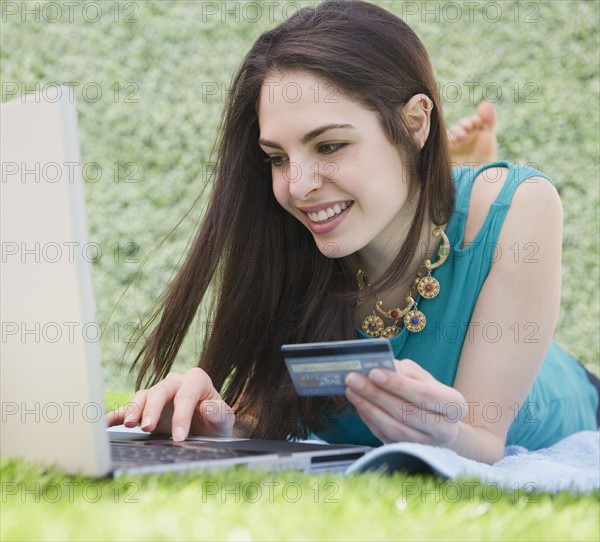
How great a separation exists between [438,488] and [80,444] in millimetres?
480

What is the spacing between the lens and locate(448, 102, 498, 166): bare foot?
143 inches

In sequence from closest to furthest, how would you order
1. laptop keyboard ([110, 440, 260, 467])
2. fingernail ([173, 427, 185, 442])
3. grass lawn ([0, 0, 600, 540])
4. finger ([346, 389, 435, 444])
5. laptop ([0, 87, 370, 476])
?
laptop ([0, 87, 370, 476]), laptop keyboard ([110, 440, 260, 467]), finger ([346, 389, 435, 444]), fingernail ([173, 427, 185, 442]), grass lawn ([0, 0, 600, 540])

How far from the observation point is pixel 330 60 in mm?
2002

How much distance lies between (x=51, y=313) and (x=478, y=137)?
2784mm

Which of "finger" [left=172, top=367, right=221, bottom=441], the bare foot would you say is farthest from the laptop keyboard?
the bare foot

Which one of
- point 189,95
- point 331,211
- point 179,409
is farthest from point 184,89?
point 179,409

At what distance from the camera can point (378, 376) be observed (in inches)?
55.9

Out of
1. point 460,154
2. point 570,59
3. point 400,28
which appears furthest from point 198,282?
point 570,59

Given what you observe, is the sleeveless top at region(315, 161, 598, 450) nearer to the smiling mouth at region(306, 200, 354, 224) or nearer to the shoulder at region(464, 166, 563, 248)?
the shoulder at region(464, 166, 563, 248)

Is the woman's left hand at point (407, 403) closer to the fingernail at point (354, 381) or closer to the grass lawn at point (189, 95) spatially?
the fingernail at point (354, 381)

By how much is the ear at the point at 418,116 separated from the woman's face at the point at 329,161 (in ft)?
0.32

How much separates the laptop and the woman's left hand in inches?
8.0

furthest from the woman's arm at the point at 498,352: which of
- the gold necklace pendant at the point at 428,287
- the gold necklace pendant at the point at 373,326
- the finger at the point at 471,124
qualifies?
the finger at the point at 471,124

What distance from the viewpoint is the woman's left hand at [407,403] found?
1.43 m
